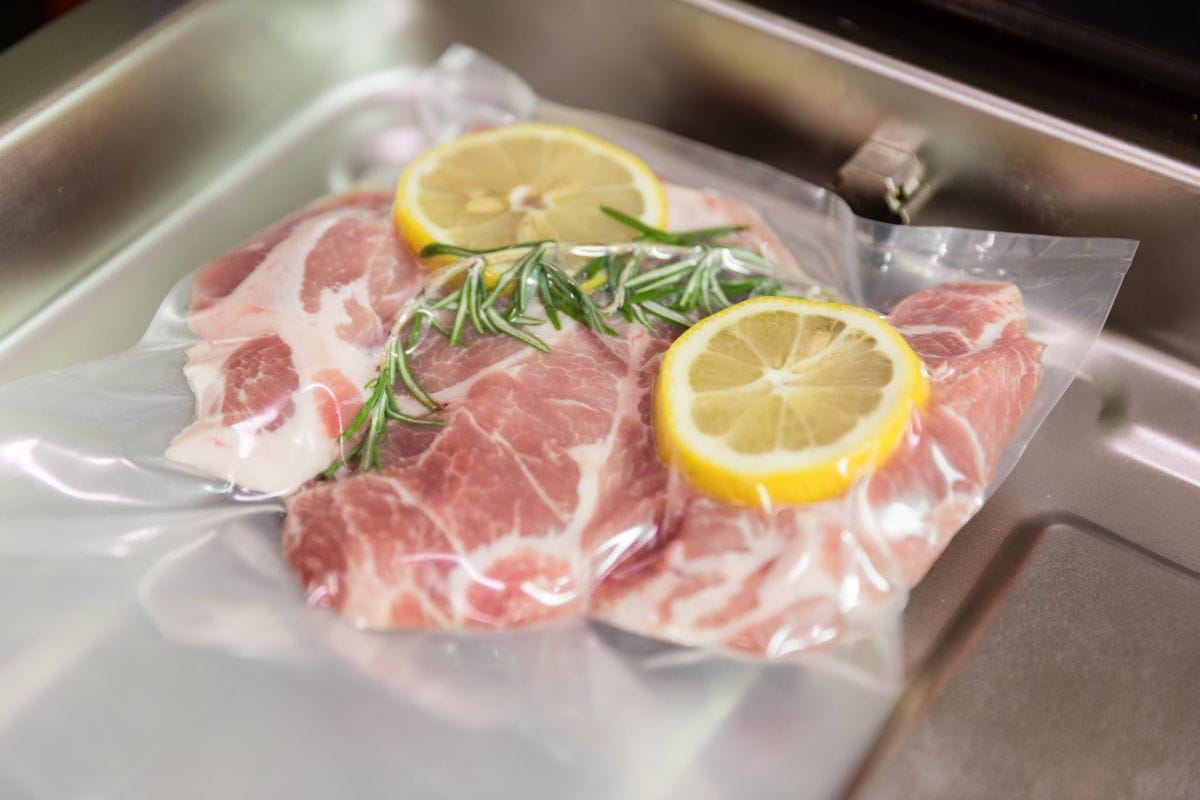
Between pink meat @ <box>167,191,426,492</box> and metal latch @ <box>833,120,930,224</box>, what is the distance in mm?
542

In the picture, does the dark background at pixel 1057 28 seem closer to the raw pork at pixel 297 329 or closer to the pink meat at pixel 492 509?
the raw pork at pixel 297 329

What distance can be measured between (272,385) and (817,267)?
64 cm

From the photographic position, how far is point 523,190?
1303 mm

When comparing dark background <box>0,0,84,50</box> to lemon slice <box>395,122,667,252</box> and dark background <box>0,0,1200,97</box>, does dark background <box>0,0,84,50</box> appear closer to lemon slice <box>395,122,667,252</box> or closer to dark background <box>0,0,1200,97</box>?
lemon slice <box>395,122,667,252</box>

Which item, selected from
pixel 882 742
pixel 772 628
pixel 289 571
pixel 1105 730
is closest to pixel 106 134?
pixel 289 571

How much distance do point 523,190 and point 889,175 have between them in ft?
1.43

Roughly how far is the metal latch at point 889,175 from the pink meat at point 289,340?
21.3 inches

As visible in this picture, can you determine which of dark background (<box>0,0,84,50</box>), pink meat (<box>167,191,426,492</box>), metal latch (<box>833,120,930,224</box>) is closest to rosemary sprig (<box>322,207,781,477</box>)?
pink meat (<box>167,191,426,492</box>)

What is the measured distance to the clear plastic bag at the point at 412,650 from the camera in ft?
3.17

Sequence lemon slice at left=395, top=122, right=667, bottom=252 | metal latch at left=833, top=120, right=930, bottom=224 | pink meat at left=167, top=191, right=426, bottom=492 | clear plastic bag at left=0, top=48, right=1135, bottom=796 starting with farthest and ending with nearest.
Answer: metal latch at left=833, top=120, right=930, bottom=224 → lemon slice at left=395, top=122, right=667, bottom=252 → pink meat at left=167, top=191, right=426, bottom=492 → clear plastic bag at left=0, top=48, right=1135, bottom=796

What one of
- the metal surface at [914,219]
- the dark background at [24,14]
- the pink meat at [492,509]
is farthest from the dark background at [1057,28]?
the dark background at [24,14]

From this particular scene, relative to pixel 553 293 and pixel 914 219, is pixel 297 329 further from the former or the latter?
pixel 914 219

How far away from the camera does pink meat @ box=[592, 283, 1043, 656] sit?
99cm

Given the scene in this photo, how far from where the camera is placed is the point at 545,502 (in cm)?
103
